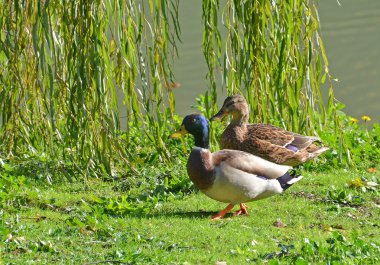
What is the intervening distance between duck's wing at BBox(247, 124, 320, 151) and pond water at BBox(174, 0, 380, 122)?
12.6 feet

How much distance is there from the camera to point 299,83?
878 centimetres

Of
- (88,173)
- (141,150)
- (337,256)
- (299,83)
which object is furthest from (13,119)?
(337,256)

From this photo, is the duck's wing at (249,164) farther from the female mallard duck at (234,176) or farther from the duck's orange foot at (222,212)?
the duck's orange foot at (222,212)

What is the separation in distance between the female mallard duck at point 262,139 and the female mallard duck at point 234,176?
63cm

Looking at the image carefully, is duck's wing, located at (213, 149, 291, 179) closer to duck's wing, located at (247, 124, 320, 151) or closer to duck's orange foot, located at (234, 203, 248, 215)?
duck's orange foot, located at (234, 203, 248, 215)

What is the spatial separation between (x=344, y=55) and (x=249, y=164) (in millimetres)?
7263

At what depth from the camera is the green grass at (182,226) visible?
20.6 ft

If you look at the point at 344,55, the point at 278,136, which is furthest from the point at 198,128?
the point at 344,55

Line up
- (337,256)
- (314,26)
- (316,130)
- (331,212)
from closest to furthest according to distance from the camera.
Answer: (337,256) < (331,212) < (314,26) < (316,130)

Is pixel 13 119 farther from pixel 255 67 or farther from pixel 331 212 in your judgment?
pixel 331 212

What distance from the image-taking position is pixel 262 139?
28.9 feet

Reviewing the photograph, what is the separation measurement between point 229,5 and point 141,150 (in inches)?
90.5

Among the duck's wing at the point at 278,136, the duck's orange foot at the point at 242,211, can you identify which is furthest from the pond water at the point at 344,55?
the duck's orange foot at the point at 242,211

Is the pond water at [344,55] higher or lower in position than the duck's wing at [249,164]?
lower
